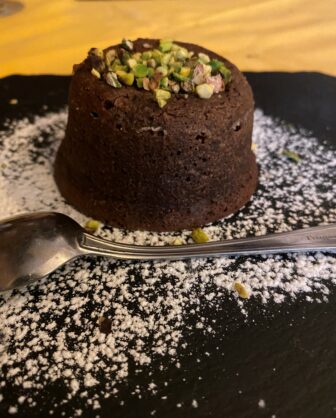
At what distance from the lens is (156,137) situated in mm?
1137

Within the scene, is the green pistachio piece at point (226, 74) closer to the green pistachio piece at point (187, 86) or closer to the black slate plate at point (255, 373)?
the green pistachio piece at point (187, 86)

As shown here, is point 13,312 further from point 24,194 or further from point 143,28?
point 143,28

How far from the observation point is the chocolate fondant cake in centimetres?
114

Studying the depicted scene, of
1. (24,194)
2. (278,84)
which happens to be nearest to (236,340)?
(24,194)

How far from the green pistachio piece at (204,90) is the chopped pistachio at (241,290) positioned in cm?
43

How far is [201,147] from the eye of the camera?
3.84 ft

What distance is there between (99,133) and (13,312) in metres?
0.44

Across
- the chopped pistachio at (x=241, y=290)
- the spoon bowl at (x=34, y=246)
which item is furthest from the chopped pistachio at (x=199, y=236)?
the spoon bowl at (x=34, y=246)

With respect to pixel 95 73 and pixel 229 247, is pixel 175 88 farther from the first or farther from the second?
pixel 229 247

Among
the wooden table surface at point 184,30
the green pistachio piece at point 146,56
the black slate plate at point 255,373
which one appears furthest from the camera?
the wooden table surface at point 184,30

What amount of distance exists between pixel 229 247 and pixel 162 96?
37 centimetres

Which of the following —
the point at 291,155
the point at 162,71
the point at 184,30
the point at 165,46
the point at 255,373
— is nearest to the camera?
the point at 255,373

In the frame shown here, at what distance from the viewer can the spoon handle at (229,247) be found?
1.12m

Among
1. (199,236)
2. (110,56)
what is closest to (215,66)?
(110,56)
